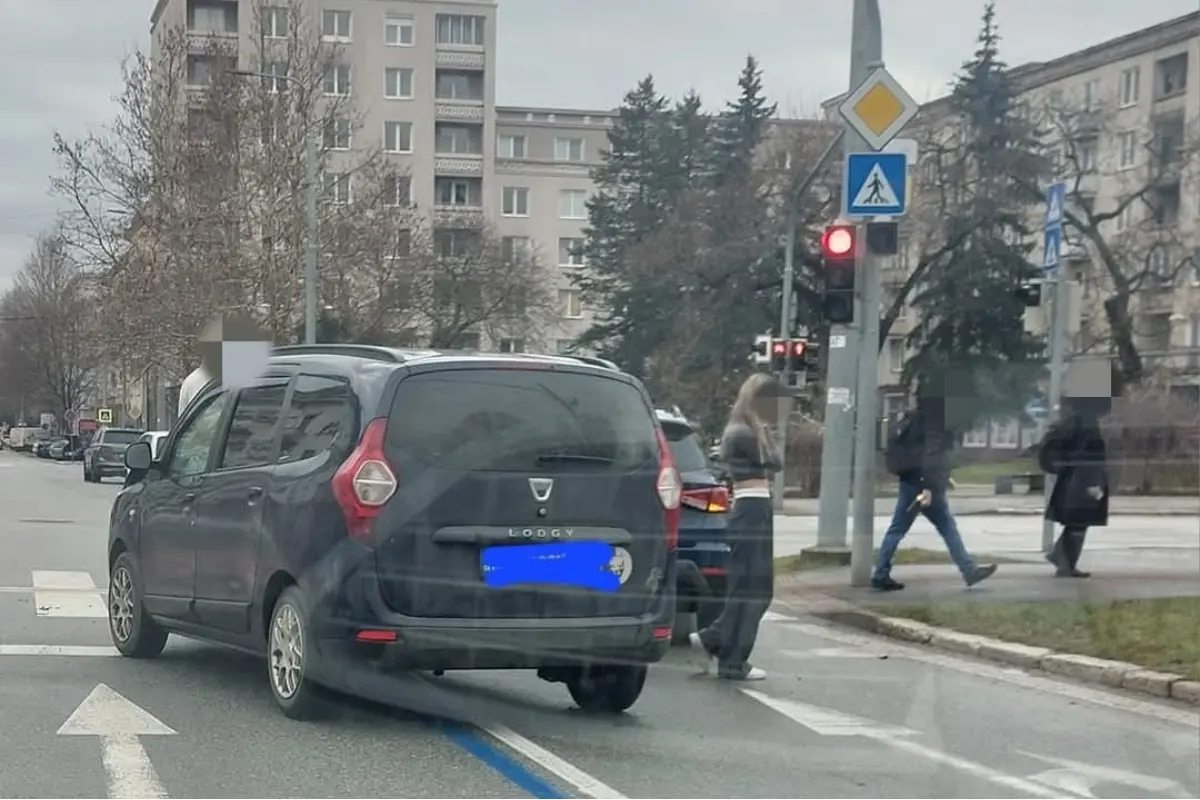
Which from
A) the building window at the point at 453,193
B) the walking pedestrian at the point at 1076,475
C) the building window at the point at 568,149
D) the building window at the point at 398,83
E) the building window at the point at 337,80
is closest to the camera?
the walking pedestrian at the point at 1076,475

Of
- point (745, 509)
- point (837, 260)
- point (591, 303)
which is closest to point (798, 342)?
point (591, 303)

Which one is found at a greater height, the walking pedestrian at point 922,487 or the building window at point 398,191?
the building window at point 398,191

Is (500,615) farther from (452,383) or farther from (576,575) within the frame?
(452,383)

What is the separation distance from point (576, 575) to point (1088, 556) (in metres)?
10.1

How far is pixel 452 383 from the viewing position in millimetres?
7016

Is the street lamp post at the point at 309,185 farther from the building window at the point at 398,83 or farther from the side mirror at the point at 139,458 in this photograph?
the side mirror at the point at 139,458

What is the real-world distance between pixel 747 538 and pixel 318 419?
283 centimetres

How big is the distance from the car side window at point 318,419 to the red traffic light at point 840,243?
709 cm

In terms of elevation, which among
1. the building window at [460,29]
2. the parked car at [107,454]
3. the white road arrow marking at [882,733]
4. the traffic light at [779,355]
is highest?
the building window at [460,29]

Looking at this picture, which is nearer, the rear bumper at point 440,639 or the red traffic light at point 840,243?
the rear bumper at point 440,639

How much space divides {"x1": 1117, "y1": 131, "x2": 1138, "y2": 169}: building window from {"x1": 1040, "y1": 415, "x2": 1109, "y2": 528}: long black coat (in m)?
3.54

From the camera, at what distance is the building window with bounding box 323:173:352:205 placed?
99.9ft

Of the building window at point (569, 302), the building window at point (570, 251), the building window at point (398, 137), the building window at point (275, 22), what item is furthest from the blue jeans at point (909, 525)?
the building window at point (275, 22)

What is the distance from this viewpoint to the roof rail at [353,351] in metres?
7.30
